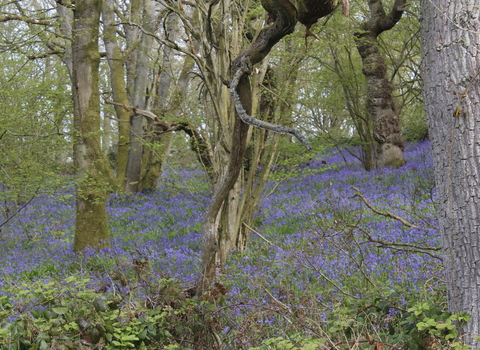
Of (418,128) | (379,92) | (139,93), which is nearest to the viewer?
(379,92)

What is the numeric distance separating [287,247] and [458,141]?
4275 mm

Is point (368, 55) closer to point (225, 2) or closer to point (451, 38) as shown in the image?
point (225, 2)

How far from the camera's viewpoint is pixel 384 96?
11797 mm

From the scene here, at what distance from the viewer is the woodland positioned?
303 cm

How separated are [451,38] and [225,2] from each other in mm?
3553

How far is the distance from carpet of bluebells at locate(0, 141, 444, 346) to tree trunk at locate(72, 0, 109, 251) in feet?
1.13

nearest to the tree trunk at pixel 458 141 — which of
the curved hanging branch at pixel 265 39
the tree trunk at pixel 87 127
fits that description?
the curved hanging branch at pixel 265 39

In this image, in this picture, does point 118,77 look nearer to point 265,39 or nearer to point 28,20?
point 28,20

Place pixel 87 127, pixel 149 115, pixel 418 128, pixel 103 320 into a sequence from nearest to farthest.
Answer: pixel 103 320, pixel 87 127, pixel 149 115, pixel 418 128

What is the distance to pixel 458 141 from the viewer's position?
2.96 m

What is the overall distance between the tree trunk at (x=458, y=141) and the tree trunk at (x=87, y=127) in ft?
18.8

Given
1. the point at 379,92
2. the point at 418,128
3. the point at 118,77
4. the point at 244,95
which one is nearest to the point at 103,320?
the point at 244,95

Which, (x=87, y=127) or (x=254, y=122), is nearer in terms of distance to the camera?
(x=254, y=122)

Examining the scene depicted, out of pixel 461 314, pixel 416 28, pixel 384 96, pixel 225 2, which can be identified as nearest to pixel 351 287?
pixel 461 314
